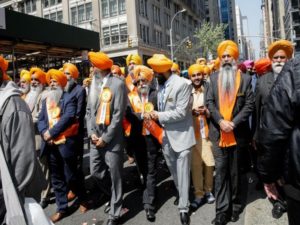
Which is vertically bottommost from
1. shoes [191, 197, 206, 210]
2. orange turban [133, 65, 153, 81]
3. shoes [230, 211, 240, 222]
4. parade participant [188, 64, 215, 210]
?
shoes [230, 211, 240, 222]

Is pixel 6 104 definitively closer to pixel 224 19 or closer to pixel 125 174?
pixel 125 174

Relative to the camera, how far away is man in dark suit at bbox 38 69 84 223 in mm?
5129

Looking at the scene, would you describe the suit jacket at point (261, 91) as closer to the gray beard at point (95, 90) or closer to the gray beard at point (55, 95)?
the gray beard at point (95, 90)

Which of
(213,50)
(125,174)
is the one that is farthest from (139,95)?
(213,50)

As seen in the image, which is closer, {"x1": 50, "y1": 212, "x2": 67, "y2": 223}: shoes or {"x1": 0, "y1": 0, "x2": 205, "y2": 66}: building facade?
{"x1": 50, "y1": 212, "x2": 67, "y2": 223}: shoes

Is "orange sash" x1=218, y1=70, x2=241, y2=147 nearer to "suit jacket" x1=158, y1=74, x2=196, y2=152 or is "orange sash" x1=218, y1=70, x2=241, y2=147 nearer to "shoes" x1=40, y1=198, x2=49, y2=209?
"suit jacket" x1=158, y1=74, x2=196, y2=152

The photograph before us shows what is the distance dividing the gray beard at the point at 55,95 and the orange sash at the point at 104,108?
2.90 feet

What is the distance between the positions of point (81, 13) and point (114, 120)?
46976mm

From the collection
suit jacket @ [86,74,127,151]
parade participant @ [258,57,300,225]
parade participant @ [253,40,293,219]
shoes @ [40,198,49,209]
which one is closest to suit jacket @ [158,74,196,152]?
suit jacket @ [86,74,127,151]

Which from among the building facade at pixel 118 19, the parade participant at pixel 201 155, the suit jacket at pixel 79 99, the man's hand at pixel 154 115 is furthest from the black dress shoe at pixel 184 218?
the building facade at pixel 118 19

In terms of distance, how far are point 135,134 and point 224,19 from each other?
178m

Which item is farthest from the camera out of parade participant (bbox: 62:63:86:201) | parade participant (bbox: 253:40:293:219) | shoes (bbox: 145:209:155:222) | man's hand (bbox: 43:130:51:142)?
parade participant (bbox: 62:63:86:201)

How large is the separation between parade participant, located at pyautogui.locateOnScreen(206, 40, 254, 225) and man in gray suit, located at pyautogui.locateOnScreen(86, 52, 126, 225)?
122 centimetres

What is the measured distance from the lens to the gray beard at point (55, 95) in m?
5.29
